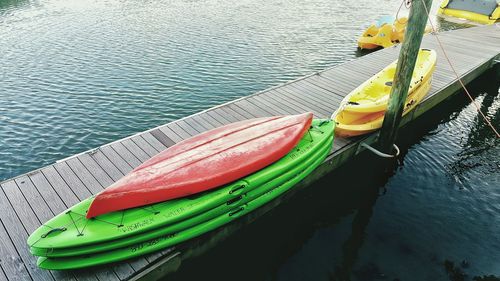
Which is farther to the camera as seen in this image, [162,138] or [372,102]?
[372,102]

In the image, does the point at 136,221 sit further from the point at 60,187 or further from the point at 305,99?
the point at 305,99

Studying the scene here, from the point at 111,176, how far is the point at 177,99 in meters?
7.11

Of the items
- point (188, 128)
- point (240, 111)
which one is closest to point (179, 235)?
point (188, 128)

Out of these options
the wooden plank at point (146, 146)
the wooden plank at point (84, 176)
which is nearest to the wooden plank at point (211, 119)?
the wooden plank at point (146, 146)

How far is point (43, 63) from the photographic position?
681 inches

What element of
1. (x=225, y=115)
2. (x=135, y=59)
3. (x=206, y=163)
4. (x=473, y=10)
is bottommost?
(x=135, y=59)

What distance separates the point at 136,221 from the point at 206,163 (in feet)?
6.06

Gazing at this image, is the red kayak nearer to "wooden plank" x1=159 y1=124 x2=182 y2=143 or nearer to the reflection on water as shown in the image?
"wooden plank" x1=159 y1=124 x2=182 y2=143

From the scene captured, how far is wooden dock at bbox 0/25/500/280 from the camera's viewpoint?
5.88m

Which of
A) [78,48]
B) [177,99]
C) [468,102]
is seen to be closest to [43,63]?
[78,48]

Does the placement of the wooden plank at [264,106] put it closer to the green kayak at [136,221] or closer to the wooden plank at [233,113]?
the wooden plank at [233,113]

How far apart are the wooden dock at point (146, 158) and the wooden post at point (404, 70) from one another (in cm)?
66

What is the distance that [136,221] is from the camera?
5.94 meters

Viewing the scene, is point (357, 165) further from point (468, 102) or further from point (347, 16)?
point (347, 16)
